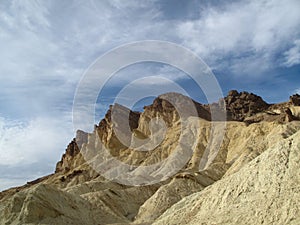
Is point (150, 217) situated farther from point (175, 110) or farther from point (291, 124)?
point (175, 110)

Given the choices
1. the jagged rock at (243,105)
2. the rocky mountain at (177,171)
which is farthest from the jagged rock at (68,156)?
the jagged rock at (243,105)

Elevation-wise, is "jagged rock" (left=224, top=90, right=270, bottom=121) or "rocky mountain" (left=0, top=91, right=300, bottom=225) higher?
"jagged rock" (left=224, top=90, right=270, bottom=121)

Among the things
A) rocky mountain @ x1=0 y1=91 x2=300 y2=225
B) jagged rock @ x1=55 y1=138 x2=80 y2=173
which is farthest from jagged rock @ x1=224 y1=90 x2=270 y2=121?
jagged rock @ x1=55 y1=138 x2=80 y2=173

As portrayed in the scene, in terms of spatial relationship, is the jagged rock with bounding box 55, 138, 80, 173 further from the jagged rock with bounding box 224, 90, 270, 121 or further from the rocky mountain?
the jagged rock with bounding box 224, 90, 270, 121

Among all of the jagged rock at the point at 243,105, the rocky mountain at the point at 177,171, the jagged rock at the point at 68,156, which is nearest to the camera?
the rocky mountain at the point at 177,171

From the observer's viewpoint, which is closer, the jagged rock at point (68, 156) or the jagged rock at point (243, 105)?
the jagged rock at point (243, 105)

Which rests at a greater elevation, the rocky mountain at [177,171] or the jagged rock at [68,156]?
the jagged rock at [68,156]

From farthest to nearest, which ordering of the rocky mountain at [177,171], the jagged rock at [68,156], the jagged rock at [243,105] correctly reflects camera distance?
the jagged rock at [68,156]
the jagged rock at [243,105]
the rocky mountain at [177,171]

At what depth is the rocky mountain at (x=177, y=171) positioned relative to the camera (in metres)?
22.4

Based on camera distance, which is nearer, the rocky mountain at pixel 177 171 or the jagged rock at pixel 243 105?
the rocky mountain at pixel 177 171

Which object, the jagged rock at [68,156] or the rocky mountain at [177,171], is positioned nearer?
the rocky mountain at [177,171]

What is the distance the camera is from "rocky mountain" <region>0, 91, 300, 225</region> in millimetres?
22359

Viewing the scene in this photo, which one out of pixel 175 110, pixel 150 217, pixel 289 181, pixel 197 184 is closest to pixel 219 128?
pixel 175 110

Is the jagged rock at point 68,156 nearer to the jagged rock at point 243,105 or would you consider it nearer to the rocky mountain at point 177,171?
the rocky mountain at point 177,171
